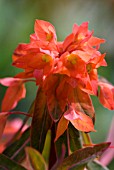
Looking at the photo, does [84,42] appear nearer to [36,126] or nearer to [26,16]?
[36,126]

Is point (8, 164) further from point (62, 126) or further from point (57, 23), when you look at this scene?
point (57, 23)

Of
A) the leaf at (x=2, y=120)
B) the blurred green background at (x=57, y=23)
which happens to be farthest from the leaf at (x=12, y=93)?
the blurred green background at (x=57, y=23)

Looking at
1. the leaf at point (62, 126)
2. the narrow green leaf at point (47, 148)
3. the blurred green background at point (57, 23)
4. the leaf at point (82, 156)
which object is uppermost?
the blurred green background at point (57, 23)

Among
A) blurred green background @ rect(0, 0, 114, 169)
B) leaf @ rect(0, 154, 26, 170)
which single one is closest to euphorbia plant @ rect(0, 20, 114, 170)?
leaf @ rect(0, 154, 26, 170)

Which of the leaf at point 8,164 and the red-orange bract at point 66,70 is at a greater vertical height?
the red-orange bract at point 66,70

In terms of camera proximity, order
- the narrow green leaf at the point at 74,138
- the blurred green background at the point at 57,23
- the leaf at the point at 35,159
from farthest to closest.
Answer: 1. the blurred green background at the point at 57,23
2. the narrow green leaf at the point at 74,138
3. the leaf at the point at 35,159

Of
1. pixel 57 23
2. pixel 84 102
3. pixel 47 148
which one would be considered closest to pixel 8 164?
pixel 47 148

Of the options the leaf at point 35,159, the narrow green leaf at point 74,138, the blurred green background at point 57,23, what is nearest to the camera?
the leaf at point 35,159

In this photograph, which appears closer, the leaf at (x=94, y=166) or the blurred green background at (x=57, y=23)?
the leaf at (x=94, y=166)

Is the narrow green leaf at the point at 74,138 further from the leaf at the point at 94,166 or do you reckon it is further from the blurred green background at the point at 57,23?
the blurred green background at the point at 57,23
